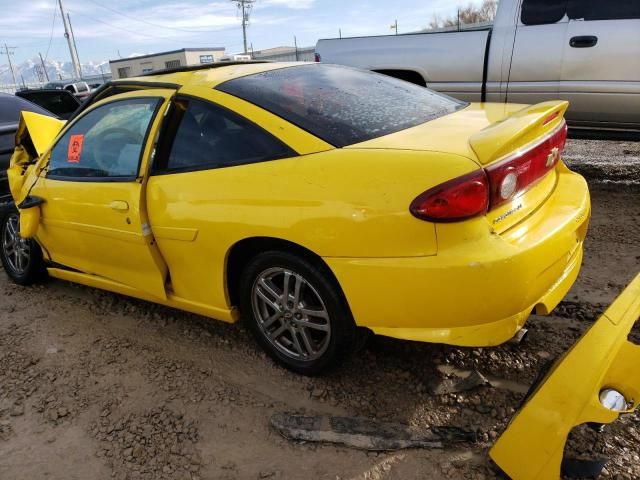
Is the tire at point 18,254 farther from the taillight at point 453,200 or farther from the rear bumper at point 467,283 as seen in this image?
the taillight at point 453,200

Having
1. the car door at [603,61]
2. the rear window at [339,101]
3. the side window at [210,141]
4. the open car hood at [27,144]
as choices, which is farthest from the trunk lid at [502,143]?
the open car hood at [27,144]

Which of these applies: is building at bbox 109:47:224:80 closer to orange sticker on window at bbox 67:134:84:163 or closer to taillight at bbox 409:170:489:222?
orange sticker on window at bbox 67:134:84:163

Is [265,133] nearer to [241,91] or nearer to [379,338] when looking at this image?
[241,91]

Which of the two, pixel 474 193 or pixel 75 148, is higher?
pixel 75 148

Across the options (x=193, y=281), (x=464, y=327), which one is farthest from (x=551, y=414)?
(x=193, y=281)

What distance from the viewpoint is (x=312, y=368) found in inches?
101

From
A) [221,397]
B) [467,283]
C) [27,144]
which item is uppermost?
[27,144]

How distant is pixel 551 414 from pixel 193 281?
1834 mm

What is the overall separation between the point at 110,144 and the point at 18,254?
64.2 inches

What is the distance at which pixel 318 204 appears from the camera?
7.02ft

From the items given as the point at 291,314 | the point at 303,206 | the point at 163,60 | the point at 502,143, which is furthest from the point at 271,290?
the point at 163,60

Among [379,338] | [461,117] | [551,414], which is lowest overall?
[379,338]

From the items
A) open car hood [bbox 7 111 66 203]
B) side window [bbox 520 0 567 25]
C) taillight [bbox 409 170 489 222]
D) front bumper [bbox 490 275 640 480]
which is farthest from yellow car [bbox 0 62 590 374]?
side window [bbox 520 0 567 25]

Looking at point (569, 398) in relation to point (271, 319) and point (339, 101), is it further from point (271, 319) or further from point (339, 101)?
point (339, 101)
